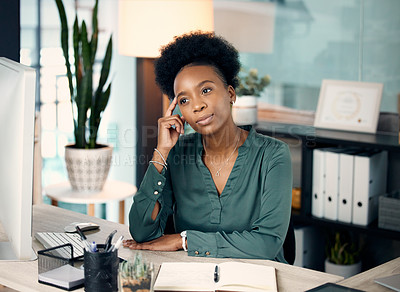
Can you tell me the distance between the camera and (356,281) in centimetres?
160

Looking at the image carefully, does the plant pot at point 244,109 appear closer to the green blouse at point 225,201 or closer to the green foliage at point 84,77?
the green foliage at point 84,77

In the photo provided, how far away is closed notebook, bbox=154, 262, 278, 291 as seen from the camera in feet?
4.95

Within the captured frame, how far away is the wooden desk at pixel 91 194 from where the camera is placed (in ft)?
10.6

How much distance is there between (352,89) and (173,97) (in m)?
1.46

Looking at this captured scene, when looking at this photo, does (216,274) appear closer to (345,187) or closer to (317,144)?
(345,187)

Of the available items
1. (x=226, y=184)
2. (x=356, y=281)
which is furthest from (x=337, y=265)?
(x=356, y=281)

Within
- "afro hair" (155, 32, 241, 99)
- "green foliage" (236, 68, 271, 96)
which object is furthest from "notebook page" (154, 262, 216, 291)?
"green foliage" (236, 68, 271, 96)

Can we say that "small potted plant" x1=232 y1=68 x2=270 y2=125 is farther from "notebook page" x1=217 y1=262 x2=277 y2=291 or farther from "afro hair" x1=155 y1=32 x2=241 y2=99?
"notebook page" x1=217 y1=262 x2=277 y2=291

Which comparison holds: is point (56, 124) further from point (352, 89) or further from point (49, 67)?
point (352, 89)

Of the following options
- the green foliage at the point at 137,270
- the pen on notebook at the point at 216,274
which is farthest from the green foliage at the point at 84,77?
the green foliage at the point at 137,270

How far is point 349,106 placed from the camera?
3340mm

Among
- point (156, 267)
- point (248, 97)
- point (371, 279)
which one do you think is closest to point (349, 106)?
point (248, 97)

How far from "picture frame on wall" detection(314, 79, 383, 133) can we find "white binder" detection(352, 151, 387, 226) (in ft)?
0.65

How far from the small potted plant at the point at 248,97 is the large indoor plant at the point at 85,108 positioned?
2.72ft
